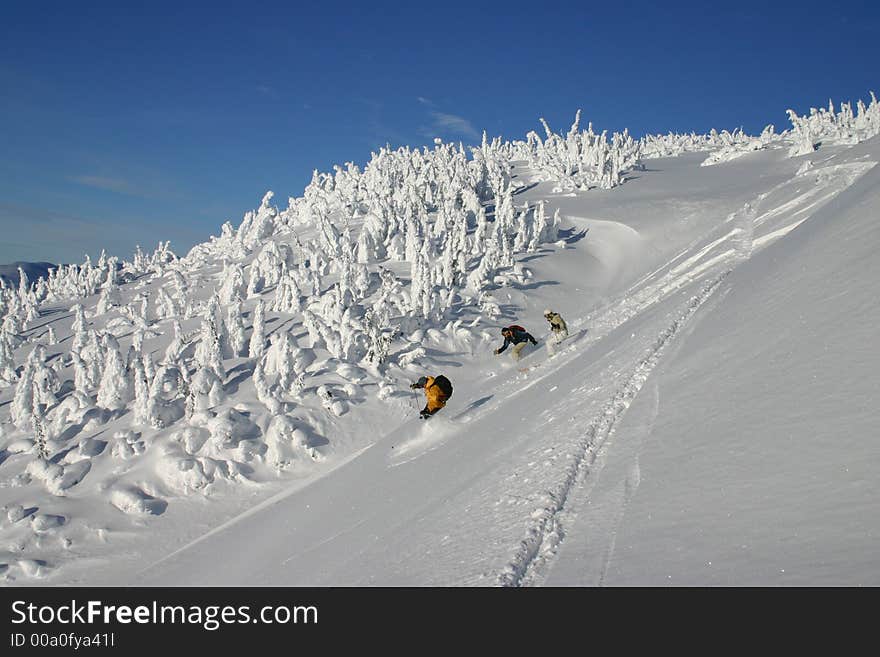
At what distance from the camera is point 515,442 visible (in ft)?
32.3

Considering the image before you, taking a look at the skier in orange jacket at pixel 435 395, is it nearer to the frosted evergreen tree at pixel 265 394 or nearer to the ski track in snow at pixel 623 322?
the ski track in snow at pixel 623 322

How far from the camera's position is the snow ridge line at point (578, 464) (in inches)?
201

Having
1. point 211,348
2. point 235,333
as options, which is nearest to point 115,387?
point 211,348

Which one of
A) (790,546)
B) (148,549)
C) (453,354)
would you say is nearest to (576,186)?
(453,354)

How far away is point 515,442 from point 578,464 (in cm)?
277

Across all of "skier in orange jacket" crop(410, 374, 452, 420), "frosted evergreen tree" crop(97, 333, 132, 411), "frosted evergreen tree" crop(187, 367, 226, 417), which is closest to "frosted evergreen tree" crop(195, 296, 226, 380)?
"frosted evergreen tree" crop(187, 367, 226, 417)

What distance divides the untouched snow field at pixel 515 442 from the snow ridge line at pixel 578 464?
4cm

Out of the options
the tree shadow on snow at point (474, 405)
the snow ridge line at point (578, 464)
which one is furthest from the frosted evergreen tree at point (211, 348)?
the snow ridge line at point (578, 464)

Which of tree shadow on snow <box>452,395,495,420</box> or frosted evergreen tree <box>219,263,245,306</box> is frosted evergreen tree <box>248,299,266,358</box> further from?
frosted evergreen tree <box>219,263,245,306</box>

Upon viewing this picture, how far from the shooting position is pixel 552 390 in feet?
43.3

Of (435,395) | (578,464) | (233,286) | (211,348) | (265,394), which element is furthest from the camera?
(233,286)

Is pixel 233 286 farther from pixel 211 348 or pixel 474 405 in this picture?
pixel 474 405

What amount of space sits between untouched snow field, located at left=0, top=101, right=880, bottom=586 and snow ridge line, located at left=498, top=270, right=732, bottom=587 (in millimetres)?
37

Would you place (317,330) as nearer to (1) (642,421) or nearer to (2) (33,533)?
(2) (33,533)
